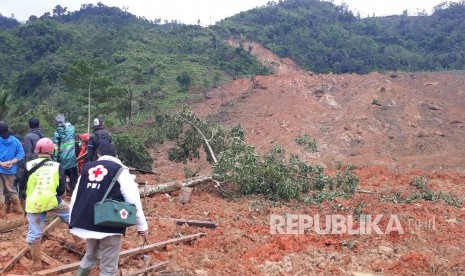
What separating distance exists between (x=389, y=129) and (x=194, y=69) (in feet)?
57.3

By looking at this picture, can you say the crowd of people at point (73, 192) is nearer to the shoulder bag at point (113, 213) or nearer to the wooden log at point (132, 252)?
the shoulder bag at point (113, 213)

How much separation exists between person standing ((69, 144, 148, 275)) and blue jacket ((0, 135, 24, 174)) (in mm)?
2712

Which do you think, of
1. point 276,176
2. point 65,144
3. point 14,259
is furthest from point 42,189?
point 276,176

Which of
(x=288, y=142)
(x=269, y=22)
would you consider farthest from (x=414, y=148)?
(x=269, y=22)

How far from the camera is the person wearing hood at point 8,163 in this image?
557 centimetres

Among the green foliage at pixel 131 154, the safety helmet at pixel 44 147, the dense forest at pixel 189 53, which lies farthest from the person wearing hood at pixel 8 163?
the dense forest at pixel 189 53

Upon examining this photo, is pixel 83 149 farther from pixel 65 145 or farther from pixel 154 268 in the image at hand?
pixel 154 268

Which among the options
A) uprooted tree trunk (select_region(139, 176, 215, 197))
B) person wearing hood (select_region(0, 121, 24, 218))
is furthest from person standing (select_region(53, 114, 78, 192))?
uprooted tree trunk (select_region(139, 176, 215, 197))

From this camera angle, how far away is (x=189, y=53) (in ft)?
133

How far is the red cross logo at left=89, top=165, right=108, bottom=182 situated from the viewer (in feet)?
11.0

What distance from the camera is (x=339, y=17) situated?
5488cm

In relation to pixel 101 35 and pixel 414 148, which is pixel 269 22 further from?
pixel 414 148

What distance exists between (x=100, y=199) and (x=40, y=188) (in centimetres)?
105

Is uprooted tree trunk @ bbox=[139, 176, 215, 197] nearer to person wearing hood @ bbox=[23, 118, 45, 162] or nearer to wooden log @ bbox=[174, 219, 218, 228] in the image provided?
wooden log @ bbox=[174, 219, 218, 228]
